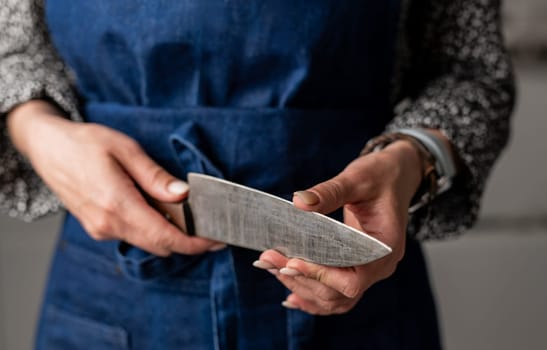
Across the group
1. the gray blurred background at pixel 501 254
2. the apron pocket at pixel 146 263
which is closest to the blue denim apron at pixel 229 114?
the apron pocket at pixel 146 263

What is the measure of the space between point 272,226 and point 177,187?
0.08 metres

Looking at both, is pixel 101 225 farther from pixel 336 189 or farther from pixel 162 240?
pixel 336 189

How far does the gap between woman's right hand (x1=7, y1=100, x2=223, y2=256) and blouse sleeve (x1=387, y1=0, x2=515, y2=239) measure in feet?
0.46

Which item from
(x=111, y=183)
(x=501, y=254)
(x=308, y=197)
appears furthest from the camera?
(x=501, y=254)

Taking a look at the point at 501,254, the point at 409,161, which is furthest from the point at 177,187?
the point at 501,254

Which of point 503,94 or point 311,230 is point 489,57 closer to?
point 503,94

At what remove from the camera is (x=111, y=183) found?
36cm

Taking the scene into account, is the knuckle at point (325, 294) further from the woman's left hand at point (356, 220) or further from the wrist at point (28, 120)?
the wrist at point (28, 120)

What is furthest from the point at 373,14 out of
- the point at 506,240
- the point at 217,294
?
the point at 506,240

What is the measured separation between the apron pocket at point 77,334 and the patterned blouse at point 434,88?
7 cm

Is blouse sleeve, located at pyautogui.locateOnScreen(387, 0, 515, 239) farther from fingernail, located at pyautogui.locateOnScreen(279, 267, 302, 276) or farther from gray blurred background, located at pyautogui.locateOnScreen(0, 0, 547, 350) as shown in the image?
gray blurred background, located at pyautogui.locateOnScreen(0, 0, 547, 350)

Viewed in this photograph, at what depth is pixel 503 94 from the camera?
0.45m

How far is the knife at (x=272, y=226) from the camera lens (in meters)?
0.26

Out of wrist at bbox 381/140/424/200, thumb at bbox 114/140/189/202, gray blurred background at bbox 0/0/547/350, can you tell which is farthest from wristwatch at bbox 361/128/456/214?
gray blurred background at bbox 0/0/547/350
